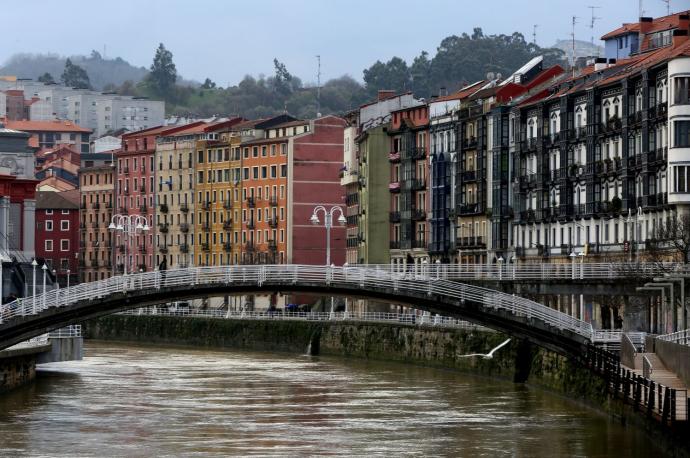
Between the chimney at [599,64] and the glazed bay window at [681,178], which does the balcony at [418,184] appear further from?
the glazed bay window at [681,178]

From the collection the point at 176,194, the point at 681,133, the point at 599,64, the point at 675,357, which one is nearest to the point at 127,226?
the point at 599,64

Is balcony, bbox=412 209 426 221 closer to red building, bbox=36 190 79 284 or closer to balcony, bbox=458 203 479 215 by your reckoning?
balcony, bbox=458 203 479 215

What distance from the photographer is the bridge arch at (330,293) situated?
2904 inches

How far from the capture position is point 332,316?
4739 inches

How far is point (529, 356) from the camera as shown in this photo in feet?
277

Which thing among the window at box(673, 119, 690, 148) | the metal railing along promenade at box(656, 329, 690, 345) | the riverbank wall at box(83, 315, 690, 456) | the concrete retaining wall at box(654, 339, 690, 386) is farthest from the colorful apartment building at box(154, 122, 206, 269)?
the metal railing along promenade at box(656, 329, 690, 345)

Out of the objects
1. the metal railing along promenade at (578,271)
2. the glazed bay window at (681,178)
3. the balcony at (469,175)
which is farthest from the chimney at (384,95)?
the glazed bay window at (681,178)

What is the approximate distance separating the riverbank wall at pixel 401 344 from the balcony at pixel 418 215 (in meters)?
13.4

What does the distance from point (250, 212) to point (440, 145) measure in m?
40.6

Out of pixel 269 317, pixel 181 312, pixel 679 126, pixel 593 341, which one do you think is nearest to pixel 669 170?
pixel 679 126

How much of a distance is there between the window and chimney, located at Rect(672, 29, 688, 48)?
9579 mm

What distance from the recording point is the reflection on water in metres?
60.2

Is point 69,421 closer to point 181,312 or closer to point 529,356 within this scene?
point 529,356

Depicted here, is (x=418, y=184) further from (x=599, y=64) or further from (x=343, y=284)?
(x=343, y=284)
